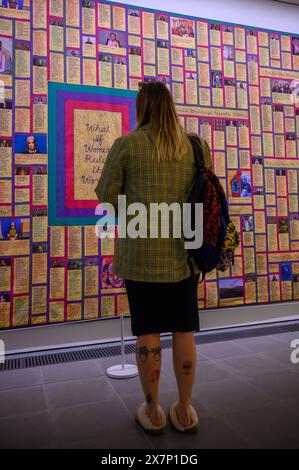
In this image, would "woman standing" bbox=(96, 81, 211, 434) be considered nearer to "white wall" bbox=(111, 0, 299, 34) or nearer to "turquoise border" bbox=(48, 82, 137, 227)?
"turquoise border" bbox=(48, 82, 137, 227)

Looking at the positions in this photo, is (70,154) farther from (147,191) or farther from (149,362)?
(149,362)

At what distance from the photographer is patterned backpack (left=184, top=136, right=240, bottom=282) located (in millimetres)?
1395

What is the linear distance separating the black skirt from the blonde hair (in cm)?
46

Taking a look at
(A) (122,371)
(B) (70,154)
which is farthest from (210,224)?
(B) (70,154)

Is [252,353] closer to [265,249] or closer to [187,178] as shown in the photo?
[265,249]

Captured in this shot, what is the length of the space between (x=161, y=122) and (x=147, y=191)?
258 millimetres

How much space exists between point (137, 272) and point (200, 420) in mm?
673

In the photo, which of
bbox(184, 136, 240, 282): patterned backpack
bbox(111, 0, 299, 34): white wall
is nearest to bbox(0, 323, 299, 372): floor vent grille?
bbox(184, 136, 240, 282): patterned backpack

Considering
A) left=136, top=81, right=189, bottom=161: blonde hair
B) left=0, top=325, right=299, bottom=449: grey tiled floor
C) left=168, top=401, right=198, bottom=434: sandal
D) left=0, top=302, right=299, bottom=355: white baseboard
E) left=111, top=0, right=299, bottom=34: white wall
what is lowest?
left=0, top=325, right=299, bottom=449: grey tiled floor

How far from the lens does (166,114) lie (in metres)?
1.42

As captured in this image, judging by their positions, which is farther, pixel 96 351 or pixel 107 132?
pixel 107 132

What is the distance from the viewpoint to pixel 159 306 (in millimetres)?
1404

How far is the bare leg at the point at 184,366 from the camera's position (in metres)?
1.43
